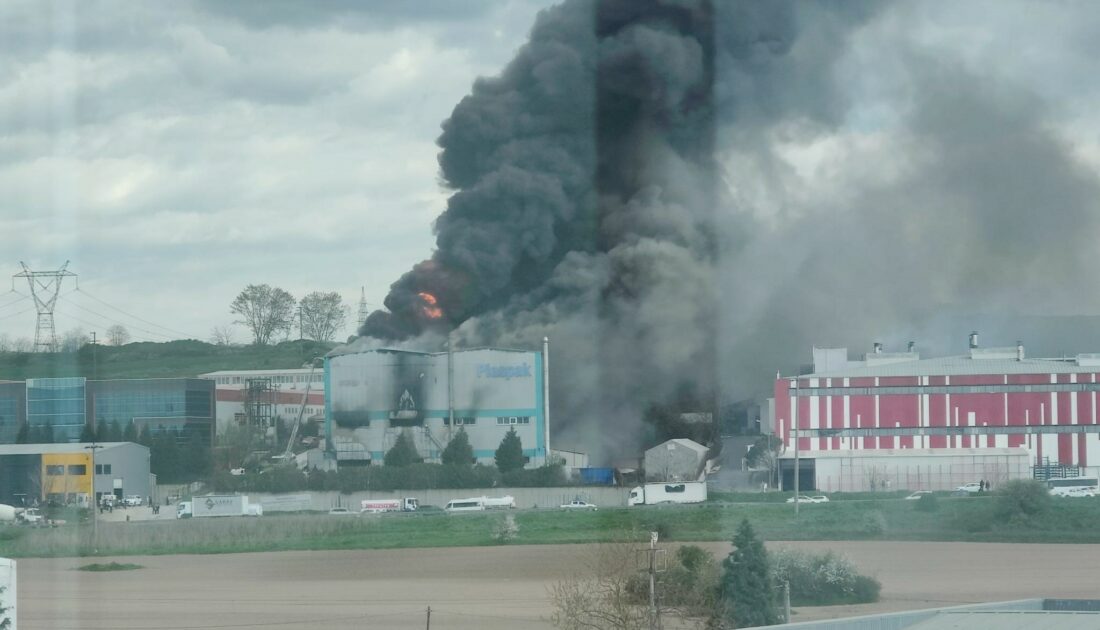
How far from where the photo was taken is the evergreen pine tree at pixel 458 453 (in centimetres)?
4522

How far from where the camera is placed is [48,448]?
47875 mm

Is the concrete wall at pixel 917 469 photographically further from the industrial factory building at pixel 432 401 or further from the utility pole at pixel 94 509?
the utility pole at pixel 94 509

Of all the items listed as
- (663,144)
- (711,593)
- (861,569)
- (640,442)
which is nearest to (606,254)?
(663,144)

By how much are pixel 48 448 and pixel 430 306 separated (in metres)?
14.8

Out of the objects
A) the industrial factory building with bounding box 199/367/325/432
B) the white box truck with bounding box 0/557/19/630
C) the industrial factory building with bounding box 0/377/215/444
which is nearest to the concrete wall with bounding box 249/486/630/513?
the industrial factory building with bounding box 199/367/325/432

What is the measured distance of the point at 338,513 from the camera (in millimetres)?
41500

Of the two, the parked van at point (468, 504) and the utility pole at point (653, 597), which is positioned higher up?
the utility pole at point (653, 597)

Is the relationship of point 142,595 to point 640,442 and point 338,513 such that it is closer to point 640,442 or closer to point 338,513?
point 338,513

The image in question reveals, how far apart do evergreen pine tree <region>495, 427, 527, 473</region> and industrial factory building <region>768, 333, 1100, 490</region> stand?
9.13 meters

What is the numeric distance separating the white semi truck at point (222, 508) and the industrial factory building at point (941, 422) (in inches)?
708

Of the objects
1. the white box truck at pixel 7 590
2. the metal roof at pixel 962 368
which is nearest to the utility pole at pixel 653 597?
the white box truck at pixel 7 590

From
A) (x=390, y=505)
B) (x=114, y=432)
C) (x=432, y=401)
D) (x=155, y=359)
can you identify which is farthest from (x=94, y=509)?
(x=155, y=359)

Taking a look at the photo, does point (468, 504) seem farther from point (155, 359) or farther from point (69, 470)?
point (155, 359)

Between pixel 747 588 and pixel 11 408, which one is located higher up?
pixel 11 408
